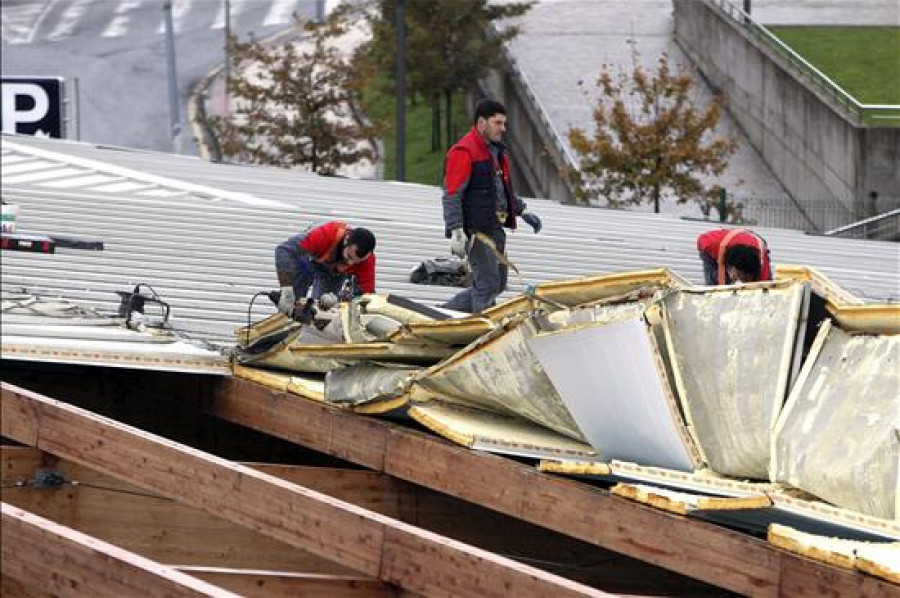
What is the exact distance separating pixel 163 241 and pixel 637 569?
6.37 m

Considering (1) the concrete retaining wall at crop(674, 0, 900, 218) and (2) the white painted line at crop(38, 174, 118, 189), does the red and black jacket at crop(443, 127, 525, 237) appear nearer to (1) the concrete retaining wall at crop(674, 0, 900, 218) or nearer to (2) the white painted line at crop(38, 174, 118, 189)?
(2) the white painted line at crop(38, 174, 118, 189)

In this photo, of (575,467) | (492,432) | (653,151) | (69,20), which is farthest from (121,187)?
(69,20)

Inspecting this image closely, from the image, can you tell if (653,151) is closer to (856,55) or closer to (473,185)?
(856,55)

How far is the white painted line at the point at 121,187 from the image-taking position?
18436 millimetres

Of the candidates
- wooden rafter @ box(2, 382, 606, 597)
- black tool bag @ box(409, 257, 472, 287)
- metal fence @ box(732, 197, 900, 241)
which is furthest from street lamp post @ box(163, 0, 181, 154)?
wooden rafter @ box(2, 382, 606, 597)

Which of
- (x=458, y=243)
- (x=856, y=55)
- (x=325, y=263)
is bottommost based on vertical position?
(x=325, y=263)

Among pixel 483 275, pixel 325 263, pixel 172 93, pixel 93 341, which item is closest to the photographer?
pixel 93 341

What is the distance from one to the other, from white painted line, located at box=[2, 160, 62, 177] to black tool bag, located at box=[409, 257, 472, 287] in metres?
5.66

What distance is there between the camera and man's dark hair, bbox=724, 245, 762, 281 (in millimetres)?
10219

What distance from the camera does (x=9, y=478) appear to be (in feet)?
33.2

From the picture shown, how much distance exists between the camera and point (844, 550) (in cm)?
788

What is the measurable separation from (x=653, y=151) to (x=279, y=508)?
993 inches

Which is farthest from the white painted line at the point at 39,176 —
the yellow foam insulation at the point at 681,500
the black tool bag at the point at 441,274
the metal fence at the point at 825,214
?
the metal fence at the point at 825,214

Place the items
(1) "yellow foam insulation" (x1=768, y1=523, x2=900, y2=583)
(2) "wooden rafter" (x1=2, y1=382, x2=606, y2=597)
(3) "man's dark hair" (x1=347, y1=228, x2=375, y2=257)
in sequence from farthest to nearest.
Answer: (3) "man's dark hair" (x1=347, y1=228, x2=375, y2=257), (2) "wooden rafter" (x1=2, y1=382, x2=606, y2=597), (1) "yellow foam insulation" (x1=768, y1=523, x2=900, y2=583)
